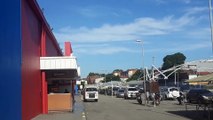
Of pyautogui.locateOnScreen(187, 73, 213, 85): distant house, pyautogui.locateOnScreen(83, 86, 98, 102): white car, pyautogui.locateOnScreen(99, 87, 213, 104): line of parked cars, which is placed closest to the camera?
pyautogui.locateOnScreen(187, 73, 213, 85): distant house

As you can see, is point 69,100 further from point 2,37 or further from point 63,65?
point 2,37

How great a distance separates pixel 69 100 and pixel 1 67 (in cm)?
2120

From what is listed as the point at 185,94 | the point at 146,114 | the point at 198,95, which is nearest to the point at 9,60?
the point at 146,114

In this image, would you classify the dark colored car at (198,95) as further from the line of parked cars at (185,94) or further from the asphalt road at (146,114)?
the asphalt road at (146,114)

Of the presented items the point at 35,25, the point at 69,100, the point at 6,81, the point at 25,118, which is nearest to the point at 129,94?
the point at 69,100

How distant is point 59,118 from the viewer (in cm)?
2798

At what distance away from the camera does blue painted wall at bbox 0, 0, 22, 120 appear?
1516 cm

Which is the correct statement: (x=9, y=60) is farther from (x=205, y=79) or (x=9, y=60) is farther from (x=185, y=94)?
(x=185, y=94)

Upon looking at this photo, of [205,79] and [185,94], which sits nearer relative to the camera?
[205,79]

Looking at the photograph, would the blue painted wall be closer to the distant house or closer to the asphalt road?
the asphalt road

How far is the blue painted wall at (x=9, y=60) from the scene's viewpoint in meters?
15.2

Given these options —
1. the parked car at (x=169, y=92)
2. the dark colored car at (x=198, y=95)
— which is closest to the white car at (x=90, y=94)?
the parked car at (x=169, y=92)

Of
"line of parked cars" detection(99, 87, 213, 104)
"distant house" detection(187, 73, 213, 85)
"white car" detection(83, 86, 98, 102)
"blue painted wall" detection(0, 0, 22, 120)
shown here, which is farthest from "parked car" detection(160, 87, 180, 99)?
"blue painted wall" detection(0, 0, 22, 120)

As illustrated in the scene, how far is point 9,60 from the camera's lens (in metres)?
16.5
